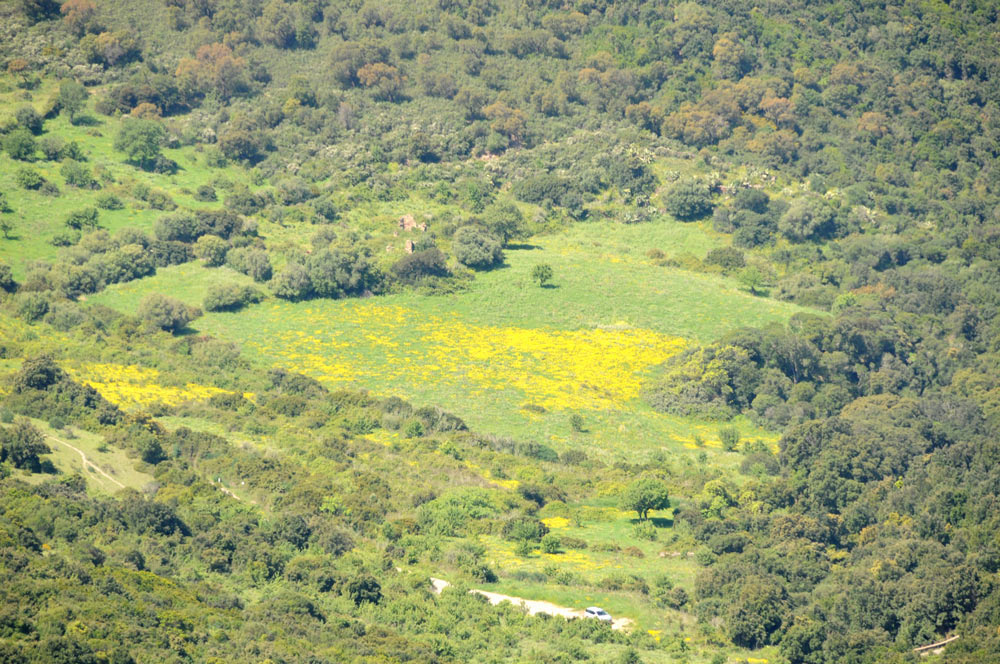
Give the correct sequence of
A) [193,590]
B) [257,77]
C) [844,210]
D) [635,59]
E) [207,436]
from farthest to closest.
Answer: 1. [635,59]
2. [257,77]
3. [844,210]
4. [207,436]
5. [193,590]

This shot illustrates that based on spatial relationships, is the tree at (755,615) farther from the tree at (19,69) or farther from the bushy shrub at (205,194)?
the tree at (19,69)

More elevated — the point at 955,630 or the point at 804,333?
the point at 955,630

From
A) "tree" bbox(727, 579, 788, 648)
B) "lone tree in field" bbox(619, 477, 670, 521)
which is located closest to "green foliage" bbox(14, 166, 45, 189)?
"lone tree in field" bbox(619, 477, 670, 521)

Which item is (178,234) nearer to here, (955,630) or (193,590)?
(193,590)

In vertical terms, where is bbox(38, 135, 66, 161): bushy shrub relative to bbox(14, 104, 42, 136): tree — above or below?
below

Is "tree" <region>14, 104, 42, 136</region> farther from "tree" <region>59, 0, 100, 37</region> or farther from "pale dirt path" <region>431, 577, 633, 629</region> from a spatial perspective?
"pale dirt path" <region>431, 577, 633, 629</region>

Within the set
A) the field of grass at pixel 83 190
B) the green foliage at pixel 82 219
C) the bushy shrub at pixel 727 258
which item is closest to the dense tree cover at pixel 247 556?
the field of grass at pixel 83 190

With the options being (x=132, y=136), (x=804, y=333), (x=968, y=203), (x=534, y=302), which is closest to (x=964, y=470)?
(x=804, y=333)
